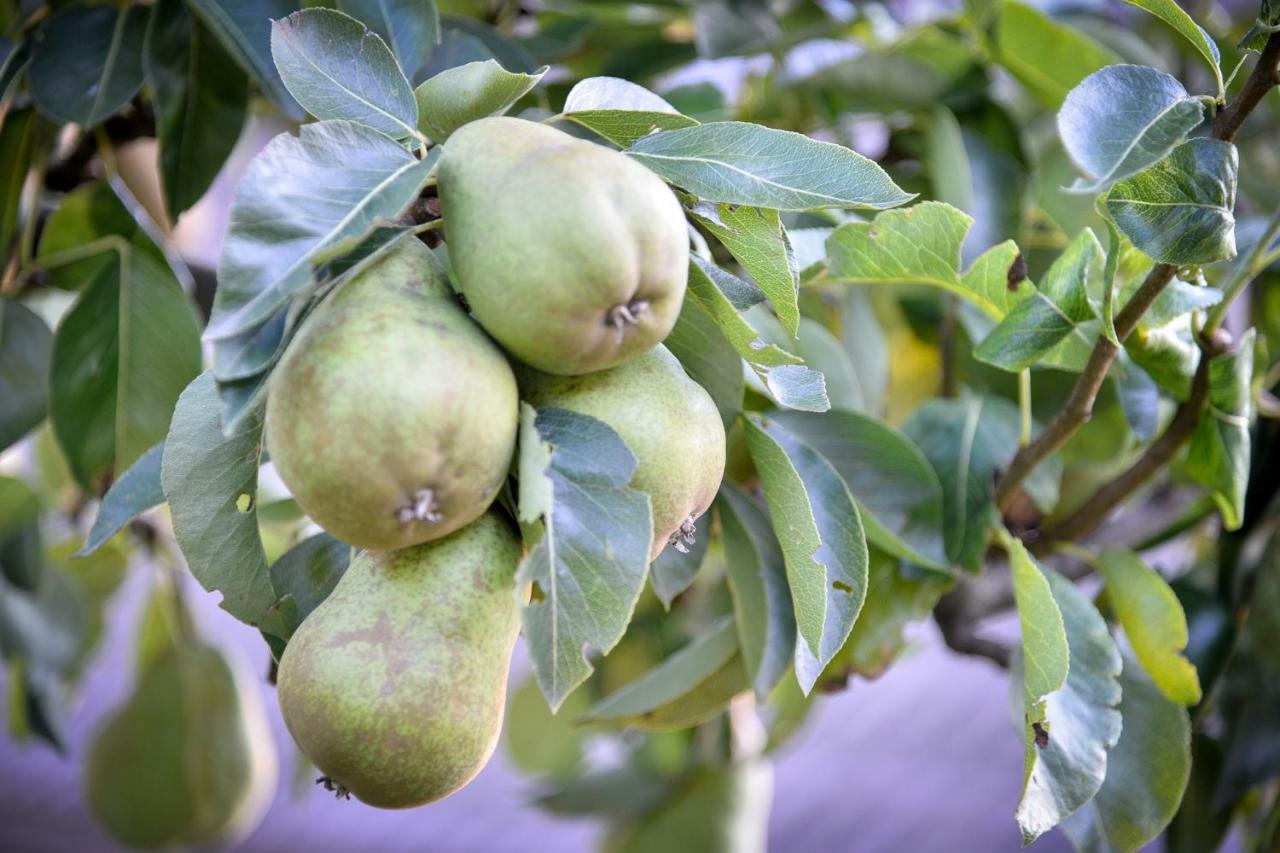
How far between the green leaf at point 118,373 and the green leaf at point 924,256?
283 mm

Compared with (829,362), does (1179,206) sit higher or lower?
higher

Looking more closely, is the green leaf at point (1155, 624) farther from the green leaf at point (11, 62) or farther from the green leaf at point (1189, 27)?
the green leaf at point (11, 62)

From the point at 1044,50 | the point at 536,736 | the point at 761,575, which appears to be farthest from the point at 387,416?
the point at 536,736

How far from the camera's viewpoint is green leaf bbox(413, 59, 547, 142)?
0.35 m

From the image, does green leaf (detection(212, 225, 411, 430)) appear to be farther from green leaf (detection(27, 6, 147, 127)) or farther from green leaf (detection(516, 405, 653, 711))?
green leaf (detection(27, 6, 147, 127))

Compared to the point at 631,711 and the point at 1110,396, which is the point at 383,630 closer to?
the point at 631,711

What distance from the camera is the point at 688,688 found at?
20.6 inches

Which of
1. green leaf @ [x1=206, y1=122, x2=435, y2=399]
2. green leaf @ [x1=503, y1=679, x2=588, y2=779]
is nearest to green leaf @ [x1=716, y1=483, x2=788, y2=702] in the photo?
green leaf @ [x1=206, y1=122, x2=435, y2=399]

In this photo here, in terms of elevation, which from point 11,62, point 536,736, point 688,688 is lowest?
point 536,736

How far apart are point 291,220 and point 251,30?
0.20 m

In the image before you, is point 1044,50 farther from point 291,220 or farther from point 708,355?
point 291,220

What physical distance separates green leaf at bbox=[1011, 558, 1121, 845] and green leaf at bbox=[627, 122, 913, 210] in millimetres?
173

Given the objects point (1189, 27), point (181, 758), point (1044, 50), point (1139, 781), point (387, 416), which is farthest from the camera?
point (181, 758)

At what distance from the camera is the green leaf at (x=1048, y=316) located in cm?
42
